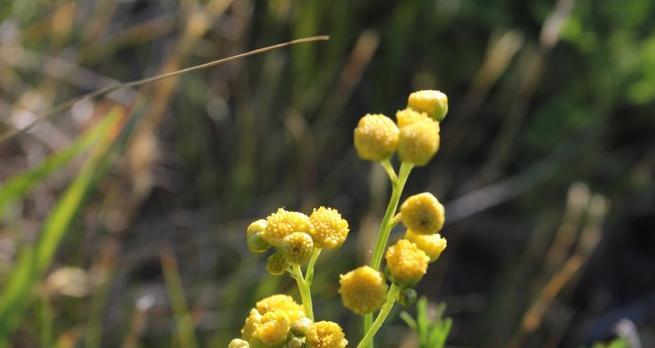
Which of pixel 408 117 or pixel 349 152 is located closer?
pixel 408 117

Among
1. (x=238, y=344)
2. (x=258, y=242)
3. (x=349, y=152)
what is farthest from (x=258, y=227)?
(x=349, y=152)

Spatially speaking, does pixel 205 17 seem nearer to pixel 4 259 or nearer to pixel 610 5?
pixel 4 259

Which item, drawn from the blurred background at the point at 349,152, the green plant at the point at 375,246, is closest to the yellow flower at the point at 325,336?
the green plant at the point at 375,246

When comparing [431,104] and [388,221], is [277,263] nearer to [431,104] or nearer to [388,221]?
[388,221]

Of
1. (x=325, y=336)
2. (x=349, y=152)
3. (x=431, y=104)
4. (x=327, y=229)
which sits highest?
(x=349, y=152)

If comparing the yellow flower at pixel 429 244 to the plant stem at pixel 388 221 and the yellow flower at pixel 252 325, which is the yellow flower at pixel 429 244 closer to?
the plant stem at pixel 388 221

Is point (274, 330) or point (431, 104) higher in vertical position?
point (431, 104)
